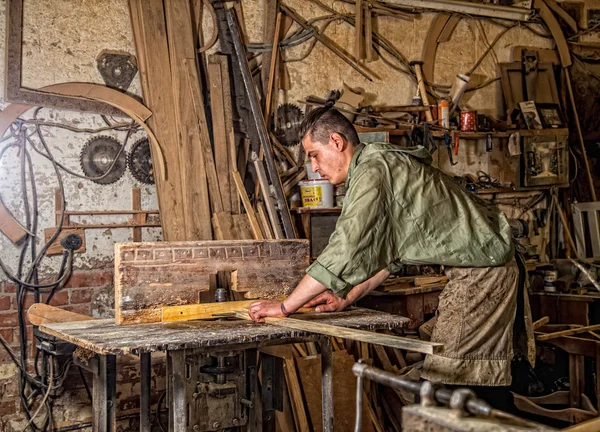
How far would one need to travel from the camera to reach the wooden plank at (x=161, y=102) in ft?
12.7

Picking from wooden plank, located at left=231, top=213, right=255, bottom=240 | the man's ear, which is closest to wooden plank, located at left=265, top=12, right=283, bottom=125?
wooden plank, located at left=231, top=213, right=255, bottom=240

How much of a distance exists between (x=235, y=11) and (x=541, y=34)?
2632 millimetres

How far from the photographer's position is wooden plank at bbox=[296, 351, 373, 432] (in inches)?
145

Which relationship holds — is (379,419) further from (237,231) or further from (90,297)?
(90,297)

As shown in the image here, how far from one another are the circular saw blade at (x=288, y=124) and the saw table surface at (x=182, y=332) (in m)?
1.79

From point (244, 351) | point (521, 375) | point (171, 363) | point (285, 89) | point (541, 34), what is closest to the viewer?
point (171, 363)

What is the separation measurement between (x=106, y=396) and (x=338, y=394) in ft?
4.84

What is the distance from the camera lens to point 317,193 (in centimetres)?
421

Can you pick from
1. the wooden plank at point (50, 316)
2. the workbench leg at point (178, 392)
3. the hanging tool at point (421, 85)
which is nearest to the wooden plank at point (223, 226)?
the wooden plank at point (50, 316)

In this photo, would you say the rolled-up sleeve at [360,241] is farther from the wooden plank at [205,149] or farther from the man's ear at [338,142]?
the wooden plank at [205,149]

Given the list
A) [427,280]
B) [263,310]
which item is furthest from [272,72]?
[263,310]

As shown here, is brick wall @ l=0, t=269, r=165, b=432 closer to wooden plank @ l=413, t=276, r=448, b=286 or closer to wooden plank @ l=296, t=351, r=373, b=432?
wooden plank @ l=296, t=351, r=373, b=432

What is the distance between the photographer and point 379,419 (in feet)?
13.1

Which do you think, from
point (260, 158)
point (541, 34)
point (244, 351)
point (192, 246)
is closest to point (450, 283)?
point (244, 351)
